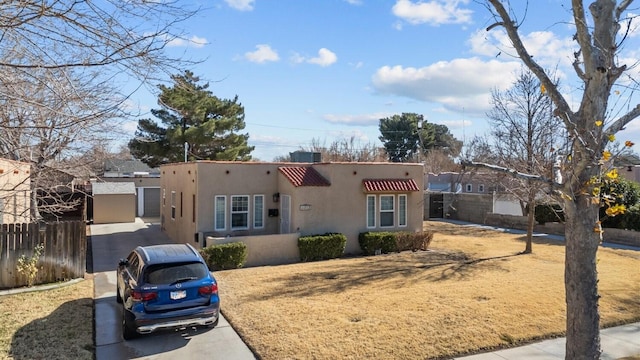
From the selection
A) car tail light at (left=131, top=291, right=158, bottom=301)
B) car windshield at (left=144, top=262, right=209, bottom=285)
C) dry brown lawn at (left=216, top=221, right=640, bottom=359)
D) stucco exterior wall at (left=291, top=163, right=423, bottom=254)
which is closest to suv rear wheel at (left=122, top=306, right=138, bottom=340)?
car tail light at (left=131, top=291, right=158, bottom=301)

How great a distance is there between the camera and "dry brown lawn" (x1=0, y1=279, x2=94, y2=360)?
6.95 metres

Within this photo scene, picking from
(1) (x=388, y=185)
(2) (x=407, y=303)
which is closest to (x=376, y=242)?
(1) (x=388, y=185)

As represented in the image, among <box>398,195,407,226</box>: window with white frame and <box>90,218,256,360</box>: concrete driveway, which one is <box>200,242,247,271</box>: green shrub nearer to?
<box>90,218,256,360</box>: concrete driveway

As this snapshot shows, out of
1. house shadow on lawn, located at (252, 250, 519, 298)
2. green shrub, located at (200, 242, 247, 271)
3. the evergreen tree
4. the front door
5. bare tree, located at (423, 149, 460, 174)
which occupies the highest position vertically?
the evergreen tree

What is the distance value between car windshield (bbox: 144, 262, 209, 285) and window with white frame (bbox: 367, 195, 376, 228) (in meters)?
10.0

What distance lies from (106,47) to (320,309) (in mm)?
6897

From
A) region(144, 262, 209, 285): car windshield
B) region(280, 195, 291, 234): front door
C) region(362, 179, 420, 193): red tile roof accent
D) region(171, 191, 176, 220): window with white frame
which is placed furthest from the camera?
region(171, 191, 176, 220): window with white frame

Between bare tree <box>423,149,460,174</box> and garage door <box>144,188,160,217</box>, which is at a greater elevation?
bare tree <box>423,149,460,174</box>

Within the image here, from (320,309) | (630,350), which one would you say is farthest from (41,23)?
(630,350)

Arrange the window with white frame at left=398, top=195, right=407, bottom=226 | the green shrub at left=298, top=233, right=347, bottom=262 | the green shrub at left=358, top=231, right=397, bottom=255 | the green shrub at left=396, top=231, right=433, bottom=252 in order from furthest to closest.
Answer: the window with white frame at left=398, top=195, right=407, bottom=226
the green shrub at left=396, top=231, right=433, bottom=252
the green shrub at left=358, top=231, right=397, bottom=255
the green shrub at left=298, top=233, right=347, bottom=262

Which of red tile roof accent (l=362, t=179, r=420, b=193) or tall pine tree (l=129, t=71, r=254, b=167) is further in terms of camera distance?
tall pine tree (l=129, t=71, r=254, b=167)

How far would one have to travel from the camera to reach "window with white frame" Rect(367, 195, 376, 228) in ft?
56.5

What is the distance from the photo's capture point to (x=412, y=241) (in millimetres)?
17328

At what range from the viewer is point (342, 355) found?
696 cm
